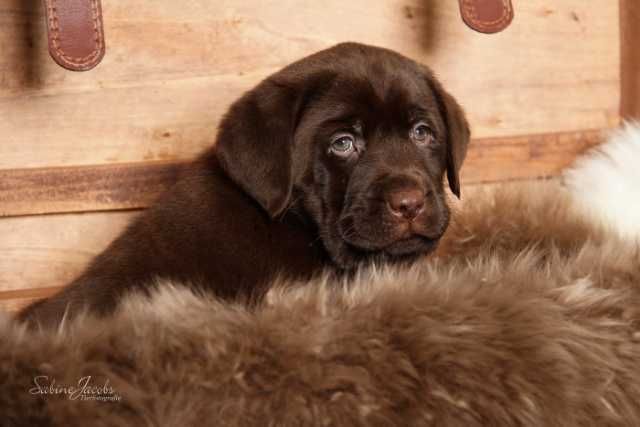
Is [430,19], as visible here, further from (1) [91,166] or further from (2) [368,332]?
(2) [368,332]

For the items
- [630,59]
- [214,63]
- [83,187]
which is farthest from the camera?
[630,59]

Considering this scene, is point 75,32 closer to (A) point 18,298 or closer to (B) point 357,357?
(A) point 18,298

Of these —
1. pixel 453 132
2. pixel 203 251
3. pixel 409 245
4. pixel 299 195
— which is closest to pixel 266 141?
pixel 299 195

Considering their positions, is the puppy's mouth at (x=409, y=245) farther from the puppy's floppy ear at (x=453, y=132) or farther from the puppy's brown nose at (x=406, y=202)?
the puppy's floppy ear at (x=453, y=132)

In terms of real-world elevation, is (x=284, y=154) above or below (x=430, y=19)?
below

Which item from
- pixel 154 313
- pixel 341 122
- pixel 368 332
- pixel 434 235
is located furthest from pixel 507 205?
pixel 154 313

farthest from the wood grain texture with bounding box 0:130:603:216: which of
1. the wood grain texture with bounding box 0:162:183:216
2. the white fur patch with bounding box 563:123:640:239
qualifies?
the white fur patch with bounding box 563:123:640:239
